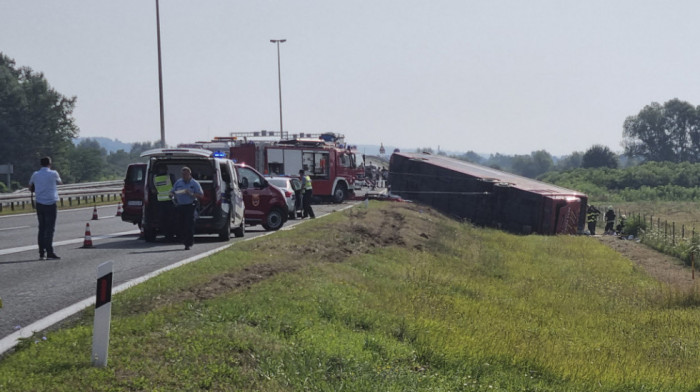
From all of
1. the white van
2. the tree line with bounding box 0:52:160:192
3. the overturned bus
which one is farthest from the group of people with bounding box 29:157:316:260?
the tree line with bounding box 0:52:160:192

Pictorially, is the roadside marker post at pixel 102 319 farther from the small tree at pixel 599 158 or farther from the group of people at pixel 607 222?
the small tree at pixel 599 158

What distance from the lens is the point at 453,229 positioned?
27438 mm

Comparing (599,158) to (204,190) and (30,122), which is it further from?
(204,190)

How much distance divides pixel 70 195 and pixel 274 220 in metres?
17.4

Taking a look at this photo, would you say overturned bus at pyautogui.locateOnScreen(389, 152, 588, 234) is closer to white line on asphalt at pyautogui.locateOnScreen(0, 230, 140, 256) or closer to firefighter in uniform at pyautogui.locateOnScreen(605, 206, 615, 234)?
firefighter in uniform at pyautogui.locateOnScreen(605, 206, 615, 234)

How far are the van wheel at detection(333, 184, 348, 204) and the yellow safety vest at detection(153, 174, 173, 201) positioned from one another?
2142 cm

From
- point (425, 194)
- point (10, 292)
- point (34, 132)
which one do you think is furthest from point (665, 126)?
point (10, 292)

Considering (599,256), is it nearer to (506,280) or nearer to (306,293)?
(506,280)

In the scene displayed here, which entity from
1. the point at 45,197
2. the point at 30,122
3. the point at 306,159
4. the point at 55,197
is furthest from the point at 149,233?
the point at 30,122

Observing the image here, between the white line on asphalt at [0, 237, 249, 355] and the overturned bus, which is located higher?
the white line on asphalt at [0, 237, 249, 355]

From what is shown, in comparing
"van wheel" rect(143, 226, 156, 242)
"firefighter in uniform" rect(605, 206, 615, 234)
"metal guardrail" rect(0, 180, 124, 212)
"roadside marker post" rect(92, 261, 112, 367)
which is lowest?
"firefighter in uniform" rect(605, 206, 615, 234)

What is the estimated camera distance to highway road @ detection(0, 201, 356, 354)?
9164mm

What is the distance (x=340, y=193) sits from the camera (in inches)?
1501

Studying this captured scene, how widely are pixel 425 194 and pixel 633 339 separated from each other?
876 inches
